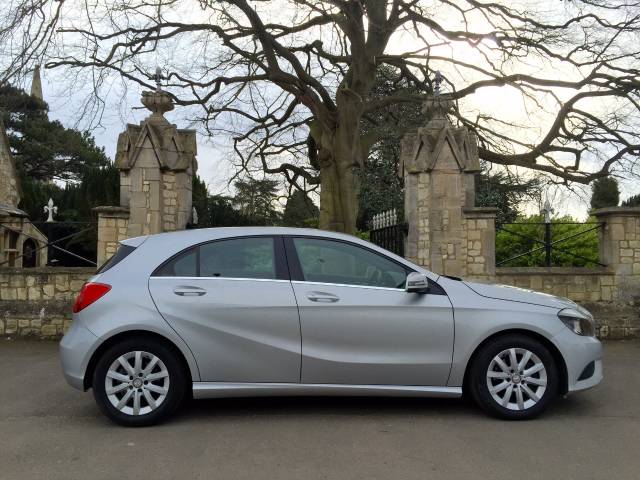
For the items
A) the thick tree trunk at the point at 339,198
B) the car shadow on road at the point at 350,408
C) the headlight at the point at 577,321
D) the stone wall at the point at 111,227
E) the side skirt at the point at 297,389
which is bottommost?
the car shadow on road at the point at 350,408

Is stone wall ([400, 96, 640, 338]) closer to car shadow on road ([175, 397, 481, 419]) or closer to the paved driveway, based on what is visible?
the paved driveway

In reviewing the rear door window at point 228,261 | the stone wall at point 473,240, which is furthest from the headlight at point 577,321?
the stone wall at point 473,240

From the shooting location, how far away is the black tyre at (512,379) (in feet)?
15.6

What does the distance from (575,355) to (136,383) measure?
11.5ft

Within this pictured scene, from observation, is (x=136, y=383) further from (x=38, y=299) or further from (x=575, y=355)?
(x=38, y=299)

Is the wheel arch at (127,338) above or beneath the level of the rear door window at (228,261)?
beneath

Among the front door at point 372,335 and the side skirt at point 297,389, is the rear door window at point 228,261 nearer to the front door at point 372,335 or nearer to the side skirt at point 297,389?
the front door at point 372,335

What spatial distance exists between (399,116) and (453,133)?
25.3ft

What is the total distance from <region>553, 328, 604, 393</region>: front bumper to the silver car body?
0.05 meters

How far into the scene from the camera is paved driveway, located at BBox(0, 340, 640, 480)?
149 inches

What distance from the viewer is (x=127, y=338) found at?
4.72 m

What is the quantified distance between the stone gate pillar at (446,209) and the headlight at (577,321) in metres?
4.30

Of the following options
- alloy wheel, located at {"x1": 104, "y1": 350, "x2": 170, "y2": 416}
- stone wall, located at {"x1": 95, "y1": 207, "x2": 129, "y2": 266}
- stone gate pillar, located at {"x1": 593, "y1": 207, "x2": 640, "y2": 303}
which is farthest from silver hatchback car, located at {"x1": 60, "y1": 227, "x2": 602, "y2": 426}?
stone gate pillar, located at {"x1": 593, "y1": 207, "x2": 640, "y2": 303}

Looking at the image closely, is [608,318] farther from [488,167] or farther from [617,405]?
[488,167]
